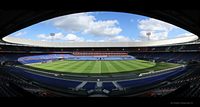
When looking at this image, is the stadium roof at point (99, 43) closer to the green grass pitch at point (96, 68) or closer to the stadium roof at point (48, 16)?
the green grass pitch at point (96, 68)

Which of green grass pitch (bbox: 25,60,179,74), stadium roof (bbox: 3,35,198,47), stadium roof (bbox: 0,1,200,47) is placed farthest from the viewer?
stadium roof (bbox: 3,35,198,47)

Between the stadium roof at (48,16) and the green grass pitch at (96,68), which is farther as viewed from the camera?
the green grass pitch at (96,68)

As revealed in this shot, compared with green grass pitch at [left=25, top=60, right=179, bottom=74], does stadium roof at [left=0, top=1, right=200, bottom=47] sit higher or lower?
higher

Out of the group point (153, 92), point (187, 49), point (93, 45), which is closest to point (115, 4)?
point (153, 92)

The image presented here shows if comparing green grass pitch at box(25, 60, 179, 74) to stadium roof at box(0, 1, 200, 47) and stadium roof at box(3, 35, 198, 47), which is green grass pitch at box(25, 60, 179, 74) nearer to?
stadium roof at box(3, 35, 198, 47)

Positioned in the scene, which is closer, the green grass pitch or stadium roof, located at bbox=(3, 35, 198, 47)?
the green grass pitch

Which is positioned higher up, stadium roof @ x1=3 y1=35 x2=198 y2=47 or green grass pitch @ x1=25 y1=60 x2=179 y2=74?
stadium roof @ x1=3 y1=35 x2=198 y2=47

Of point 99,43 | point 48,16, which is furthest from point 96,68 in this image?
point 99,43

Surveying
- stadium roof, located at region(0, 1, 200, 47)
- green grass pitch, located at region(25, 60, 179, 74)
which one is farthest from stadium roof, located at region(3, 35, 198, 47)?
stadium roof, located at region(0, 1, 200, 47)

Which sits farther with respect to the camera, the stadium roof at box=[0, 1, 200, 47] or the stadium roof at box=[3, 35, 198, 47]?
the stadium roof at box=[3, 35, 198, 47]

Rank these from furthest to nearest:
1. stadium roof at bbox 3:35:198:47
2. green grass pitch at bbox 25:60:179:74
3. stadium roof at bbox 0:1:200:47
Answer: stadium roof at bbox 3:35:198:47
green grass pitch at bbox 25:60:179:74
stadium roof at bbox 0:1:200:47

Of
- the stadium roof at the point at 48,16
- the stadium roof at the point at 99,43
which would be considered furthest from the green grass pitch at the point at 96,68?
the stadium roof at the point at 48,16

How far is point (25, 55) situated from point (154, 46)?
2655 cm

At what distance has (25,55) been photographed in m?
41.2
